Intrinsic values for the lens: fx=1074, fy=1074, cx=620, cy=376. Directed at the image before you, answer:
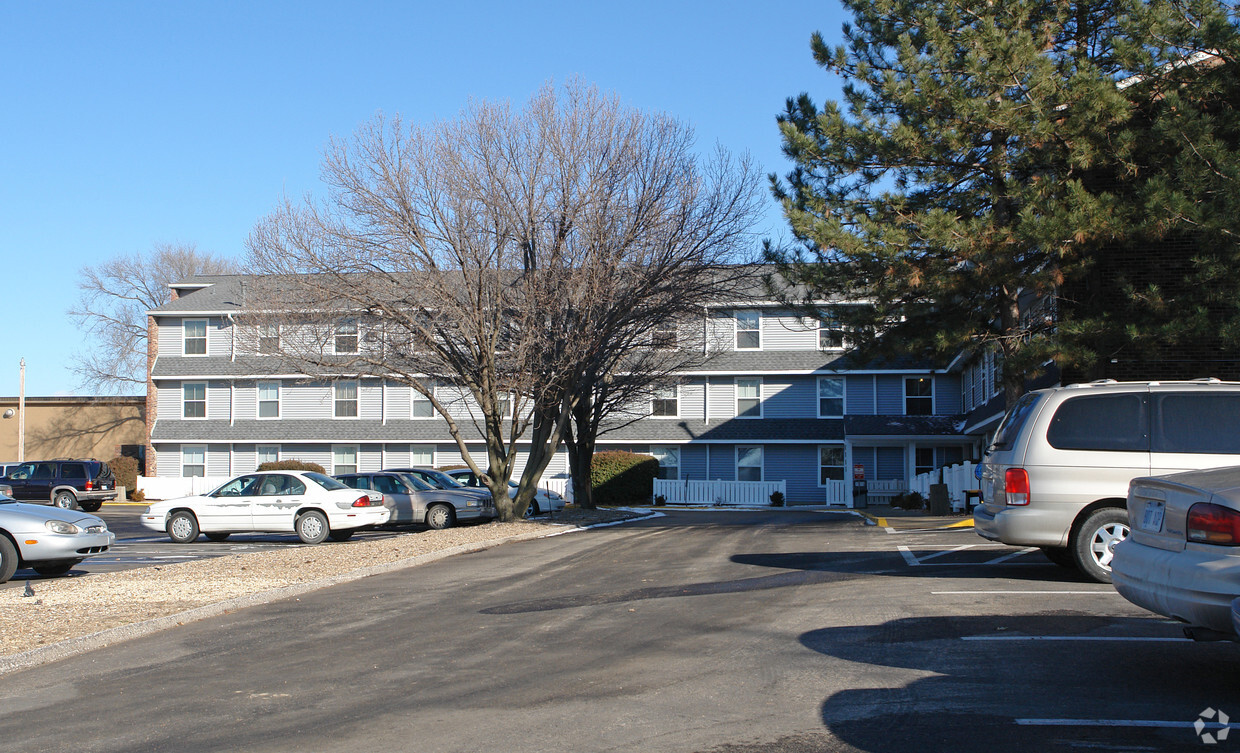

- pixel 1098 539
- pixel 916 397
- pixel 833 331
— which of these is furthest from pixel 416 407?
pixel 1098 539

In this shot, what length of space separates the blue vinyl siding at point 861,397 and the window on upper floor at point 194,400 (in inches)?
1085

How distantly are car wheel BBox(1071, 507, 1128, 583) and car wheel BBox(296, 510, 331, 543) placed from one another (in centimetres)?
1409

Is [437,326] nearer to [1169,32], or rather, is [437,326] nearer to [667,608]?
[667,608]

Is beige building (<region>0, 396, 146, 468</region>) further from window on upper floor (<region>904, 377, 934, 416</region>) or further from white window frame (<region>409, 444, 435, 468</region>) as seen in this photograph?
window on upper floor (<region>904, 377, 934, 416</region>)

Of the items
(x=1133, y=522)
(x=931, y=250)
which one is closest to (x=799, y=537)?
(x=931, y=250)

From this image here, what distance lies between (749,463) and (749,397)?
8.70 feet

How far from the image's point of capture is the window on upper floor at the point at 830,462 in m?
42.3

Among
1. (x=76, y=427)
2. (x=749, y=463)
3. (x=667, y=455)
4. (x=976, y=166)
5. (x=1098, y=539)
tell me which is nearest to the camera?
(x=1098, y=539)

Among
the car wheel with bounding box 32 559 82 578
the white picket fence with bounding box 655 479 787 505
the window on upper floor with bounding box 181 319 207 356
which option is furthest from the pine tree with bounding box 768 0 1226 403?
the window on upper floor with bounding box 181 319 207 356

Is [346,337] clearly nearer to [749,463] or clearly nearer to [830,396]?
[749,463]

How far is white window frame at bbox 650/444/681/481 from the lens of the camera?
43656 mm

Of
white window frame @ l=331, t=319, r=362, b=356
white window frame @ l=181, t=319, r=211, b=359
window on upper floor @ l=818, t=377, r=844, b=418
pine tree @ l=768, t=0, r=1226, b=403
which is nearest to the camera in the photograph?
pine tree @ l=768, t=0, r=1226, b=403

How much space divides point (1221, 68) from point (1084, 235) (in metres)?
3.40

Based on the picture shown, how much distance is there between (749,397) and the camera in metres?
43.3
